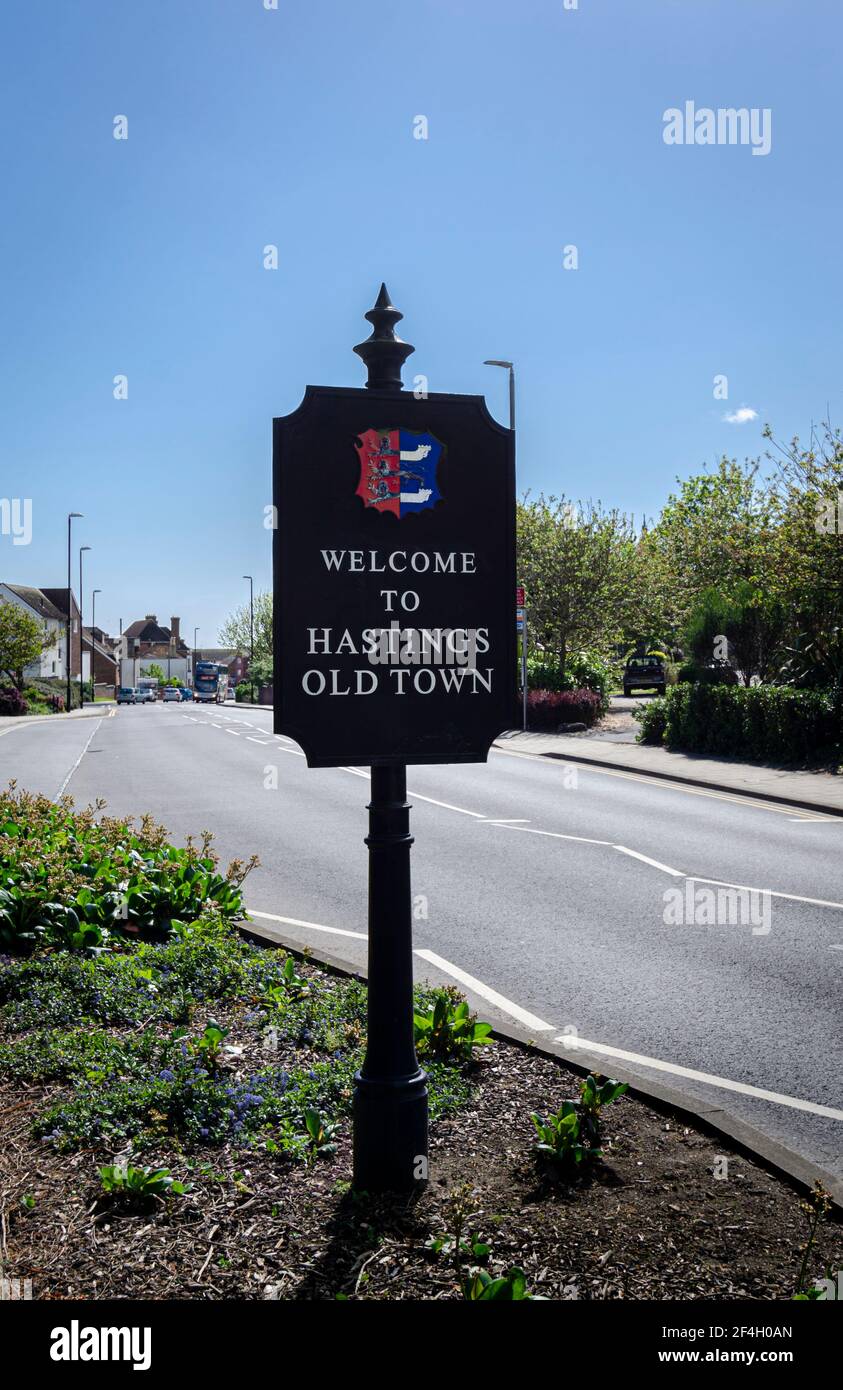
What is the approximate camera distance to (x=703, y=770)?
18.8m

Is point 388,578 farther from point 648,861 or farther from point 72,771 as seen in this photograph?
point 72,771

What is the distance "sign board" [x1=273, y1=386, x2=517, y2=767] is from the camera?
3.65m

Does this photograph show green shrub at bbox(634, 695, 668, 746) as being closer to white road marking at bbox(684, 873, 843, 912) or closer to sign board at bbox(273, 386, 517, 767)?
white road marking at bbox(684, 873, 843, 912)

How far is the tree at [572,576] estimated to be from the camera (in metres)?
33.5

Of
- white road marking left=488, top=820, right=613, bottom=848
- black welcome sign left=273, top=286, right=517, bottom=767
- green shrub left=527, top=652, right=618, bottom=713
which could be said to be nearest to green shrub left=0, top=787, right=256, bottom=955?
black welcome sign left=273, top=286, right=517, bottom=767

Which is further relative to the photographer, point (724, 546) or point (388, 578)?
point (724, 546)

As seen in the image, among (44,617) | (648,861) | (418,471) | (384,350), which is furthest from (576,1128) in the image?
(44,617)

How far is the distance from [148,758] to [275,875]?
48.9 ft

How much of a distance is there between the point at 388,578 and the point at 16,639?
56325 millimetres

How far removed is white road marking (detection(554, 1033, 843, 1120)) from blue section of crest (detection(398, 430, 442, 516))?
275cm

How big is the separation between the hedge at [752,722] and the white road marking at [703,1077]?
14831 millimetres

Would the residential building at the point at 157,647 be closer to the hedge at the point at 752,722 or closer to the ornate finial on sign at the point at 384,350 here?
the hedge at the point at 752,722

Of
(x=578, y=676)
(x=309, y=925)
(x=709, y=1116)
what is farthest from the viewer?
(x=578, y=676)

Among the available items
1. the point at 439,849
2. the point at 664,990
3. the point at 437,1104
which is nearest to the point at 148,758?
the point at 439,849
